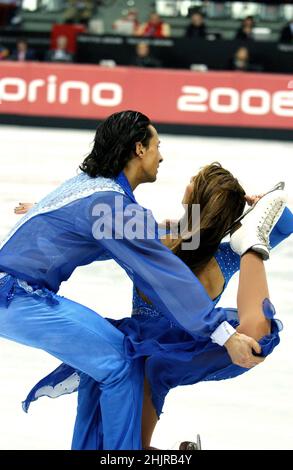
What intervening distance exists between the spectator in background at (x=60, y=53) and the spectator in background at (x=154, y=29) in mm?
1151

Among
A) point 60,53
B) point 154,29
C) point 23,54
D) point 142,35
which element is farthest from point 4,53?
point 154,29

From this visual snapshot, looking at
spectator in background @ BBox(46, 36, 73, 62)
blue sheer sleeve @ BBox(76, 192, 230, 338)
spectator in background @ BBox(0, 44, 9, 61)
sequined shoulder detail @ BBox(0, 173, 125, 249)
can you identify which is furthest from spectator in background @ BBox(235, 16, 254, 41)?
blue sheer sleeve @ BBox(76, 192, 230, 338)

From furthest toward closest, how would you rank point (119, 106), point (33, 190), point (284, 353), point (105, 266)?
1. point (119, 106)
2. point (33, 190)
3. point (105, 266)
4. point (284, 353)

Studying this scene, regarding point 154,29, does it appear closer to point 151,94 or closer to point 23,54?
point 151,94

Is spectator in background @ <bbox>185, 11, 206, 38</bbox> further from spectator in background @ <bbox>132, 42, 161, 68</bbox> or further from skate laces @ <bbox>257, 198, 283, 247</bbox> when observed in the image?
skate laces @ <bbox>257, 198, 283, 247</bbox>

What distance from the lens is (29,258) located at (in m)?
2.99

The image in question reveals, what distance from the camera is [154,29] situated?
14328 millimetres

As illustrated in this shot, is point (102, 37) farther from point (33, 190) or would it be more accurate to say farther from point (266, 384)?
point (266, 384)

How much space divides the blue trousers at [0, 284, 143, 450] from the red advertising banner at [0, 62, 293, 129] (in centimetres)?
1020

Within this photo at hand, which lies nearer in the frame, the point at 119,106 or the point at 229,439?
the point at 229,439

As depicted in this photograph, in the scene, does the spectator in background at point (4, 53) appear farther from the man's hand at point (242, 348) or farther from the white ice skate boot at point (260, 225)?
the man's hand at point (242, 348)

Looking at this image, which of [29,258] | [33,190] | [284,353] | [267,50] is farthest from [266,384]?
[267,50]

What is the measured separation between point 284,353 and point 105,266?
182cm
